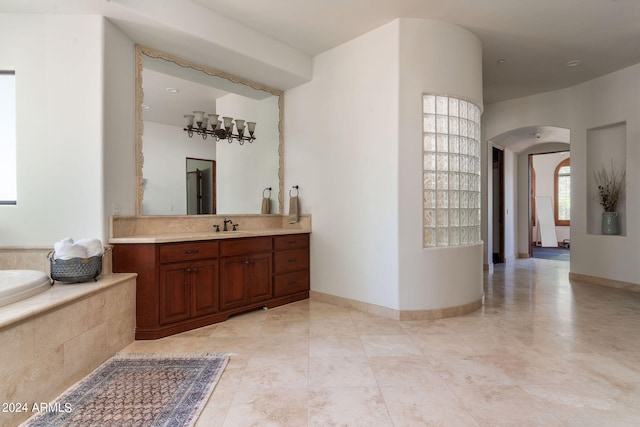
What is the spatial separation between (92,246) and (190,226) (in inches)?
41.9

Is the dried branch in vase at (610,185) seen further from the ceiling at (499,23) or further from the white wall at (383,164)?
the white wall at (383,164)

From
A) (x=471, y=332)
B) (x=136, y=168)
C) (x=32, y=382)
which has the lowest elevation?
(x=471, y=332)

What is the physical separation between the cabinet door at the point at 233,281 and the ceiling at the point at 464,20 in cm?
204

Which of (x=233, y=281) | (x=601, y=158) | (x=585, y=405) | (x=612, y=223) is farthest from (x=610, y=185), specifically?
(x=233, y=281)

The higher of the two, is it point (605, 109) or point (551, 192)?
point (605, 109)

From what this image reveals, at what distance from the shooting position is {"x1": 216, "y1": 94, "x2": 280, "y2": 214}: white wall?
3773 mm

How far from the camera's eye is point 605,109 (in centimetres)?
466

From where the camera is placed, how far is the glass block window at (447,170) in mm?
3314

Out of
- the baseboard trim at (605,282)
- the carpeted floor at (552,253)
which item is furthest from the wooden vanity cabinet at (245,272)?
the carpeted floor at (552,253)

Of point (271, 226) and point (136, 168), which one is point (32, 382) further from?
point (271, 226)

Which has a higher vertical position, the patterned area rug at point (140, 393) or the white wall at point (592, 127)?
the white wall at point (592, 127)

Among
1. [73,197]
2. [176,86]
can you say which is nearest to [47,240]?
[73,197]

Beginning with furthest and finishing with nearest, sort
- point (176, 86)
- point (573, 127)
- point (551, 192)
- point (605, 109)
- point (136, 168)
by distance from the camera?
point (551, 192) → point (573, 127) → point (605, 109) → point (176, 86) → point (136, 168)

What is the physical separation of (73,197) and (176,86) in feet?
4.63
